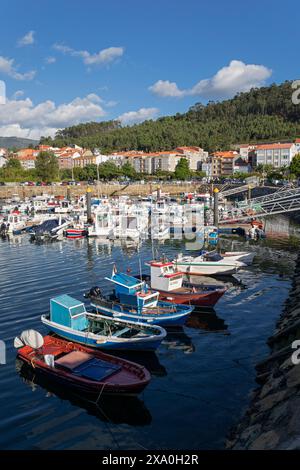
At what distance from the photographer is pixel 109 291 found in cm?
2578

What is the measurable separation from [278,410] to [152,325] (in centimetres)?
770

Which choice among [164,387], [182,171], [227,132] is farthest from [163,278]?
[227,132]

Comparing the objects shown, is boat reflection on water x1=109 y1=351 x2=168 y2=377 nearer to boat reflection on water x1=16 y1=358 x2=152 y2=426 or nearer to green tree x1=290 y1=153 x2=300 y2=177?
boat reflection on water x1=16 y1=358 x2=152 y2=426

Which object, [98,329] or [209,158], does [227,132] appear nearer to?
[209,158]

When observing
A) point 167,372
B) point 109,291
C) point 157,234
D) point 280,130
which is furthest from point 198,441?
point 280,130

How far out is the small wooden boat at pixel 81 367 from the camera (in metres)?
13.5

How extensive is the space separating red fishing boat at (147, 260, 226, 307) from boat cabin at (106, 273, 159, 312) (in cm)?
174

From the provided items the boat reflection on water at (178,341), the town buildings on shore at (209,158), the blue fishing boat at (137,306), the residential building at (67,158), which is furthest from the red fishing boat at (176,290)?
the residential building at (67,158)

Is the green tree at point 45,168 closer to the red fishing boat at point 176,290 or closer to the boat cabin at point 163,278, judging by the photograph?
the red fishing boat at point 176,290

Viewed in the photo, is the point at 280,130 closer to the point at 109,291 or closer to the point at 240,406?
the point at 109,291

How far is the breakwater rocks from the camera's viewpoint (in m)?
9.58

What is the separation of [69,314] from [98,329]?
1609mm

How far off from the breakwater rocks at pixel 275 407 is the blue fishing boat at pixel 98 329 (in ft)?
14.9
